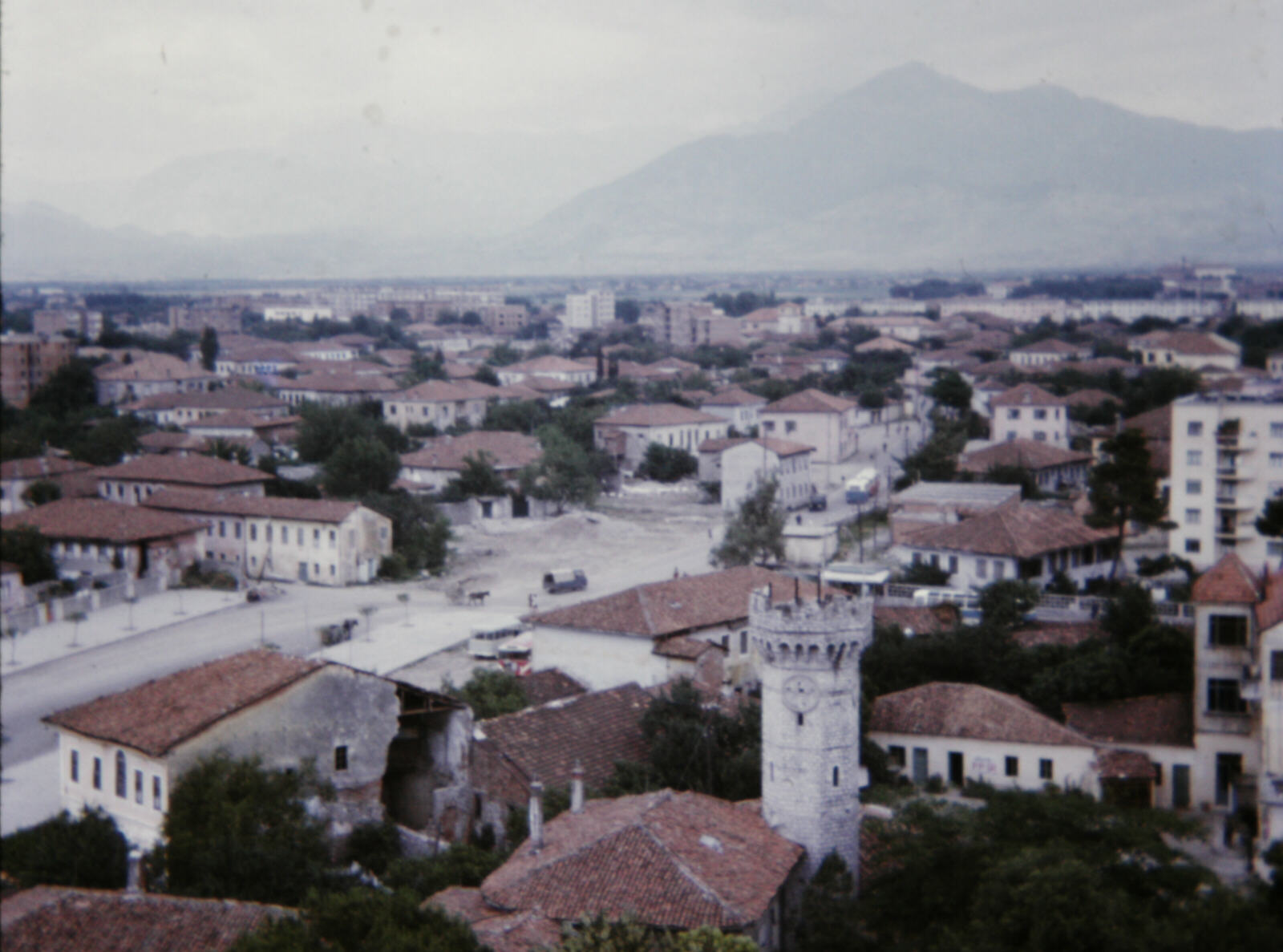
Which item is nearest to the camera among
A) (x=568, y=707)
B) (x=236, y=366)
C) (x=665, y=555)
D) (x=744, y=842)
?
(x=744, y=842)

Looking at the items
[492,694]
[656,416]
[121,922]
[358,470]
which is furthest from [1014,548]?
[656,416]

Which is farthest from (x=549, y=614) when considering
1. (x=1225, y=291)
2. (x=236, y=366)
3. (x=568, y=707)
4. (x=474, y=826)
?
(x=236, y=366)

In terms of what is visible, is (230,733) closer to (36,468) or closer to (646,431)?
(36,468)

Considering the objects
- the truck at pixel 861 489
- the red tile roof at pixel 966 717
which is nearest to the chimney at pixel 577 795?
the red tile roof at pixel 966 717

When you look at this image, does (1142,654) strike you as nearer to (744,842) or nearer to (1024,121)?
(744,842)

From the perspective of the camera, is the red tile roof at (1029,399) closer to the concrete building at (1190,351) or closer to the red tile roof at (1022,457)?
Result: the concrete building at (1190,351)

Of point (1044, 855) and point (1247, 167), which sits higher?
point (1247, 167)

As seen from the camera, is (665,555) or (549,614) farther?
(665,555)
